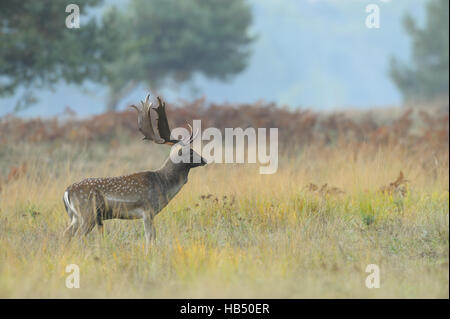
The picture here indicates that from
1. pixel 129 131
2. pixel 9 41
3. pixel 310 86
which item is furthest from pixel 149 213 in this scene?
pixel 310 86

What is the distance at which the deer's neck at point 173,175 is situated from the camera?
268 inches

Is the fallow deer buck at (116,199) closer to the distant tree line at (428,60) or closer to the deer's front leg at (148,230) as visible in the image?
the deer's front leg at (148,230)

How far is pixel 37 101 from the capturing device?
21.4 m

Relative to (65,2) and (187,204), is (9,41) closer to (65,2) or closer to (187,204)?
(65,2)

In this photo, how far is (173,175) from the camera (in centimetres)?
684

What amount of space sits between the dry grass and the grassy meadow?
2 cm

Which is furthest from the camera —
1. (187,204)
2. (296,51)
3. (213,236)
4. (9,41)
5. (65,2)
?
(296,51)

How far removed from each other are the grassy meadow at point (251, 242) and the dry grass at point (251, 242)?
0.02m

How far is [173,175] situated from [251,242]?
4.09 feet

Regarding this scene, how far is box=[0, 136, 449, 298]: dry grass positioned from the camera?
565cm

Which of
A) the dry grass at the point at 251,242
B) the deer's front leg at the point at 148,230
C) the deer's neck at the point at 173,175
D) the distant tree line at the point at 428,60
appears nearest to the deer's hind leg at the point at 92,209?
the dry grass at the point at 251,242

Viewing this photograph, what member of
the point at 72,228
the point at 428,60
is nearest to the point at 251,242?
the point at 72,228

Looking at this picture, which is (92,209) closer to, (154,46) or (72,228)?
(72,228)

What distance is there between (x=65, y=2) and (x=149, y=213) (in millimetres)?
15486
